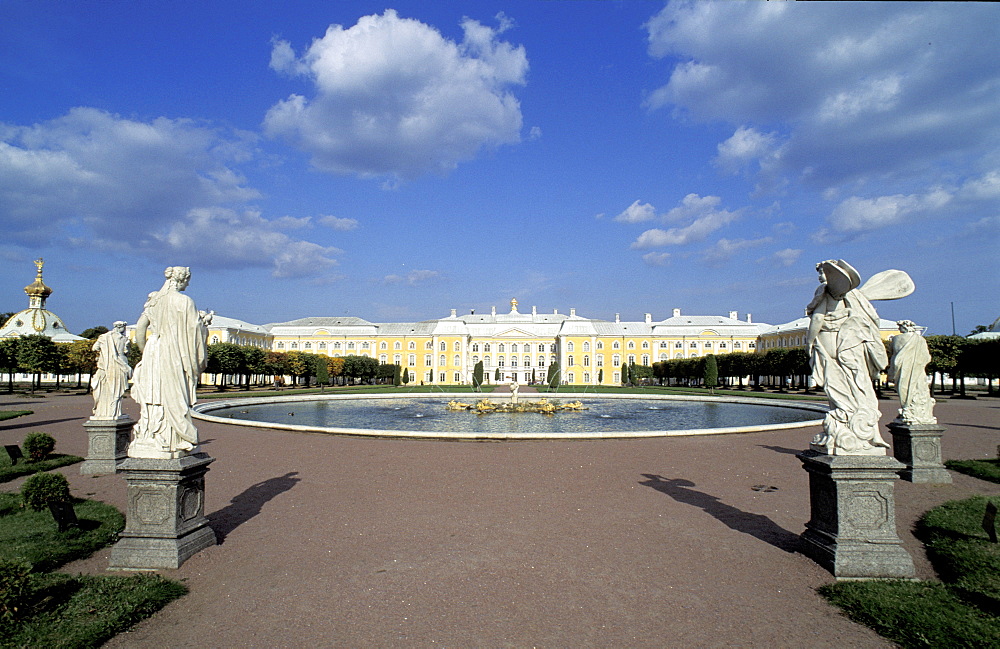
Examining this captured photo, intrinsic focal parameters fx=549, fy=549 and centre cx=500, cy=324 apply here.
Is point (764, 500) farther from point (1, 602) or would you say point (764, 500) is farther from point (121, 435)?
point (121, 435)

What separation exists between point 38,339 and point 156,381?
43.4 m

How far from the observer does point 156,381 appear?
5277 mm

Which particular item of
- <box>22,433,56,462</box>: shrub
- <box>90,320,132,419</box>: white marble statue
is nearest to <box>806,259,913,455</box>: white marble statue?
<box>90,320,132,419</box>: white marble statue

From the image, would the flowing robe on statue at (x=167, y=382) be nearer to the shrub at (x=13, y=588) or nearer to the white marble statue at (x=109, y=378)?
the shrub at (x=13, y=588)

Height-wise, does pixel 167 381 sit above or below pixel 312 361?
below

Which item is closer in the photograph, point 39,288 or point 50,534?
point 50,534

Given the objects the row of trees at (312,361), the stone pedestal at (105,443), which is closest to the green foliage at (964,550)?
the stone pedestal at (105,443)

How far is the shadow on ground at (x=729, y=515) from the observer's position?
5.91 metres

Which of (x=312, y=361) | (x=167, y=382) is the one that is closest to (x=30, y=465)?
(x=167, y=382)

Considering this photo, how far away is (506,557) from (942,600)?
3.55m

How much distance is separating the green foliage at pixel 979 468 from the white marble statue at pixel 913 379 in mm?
1081

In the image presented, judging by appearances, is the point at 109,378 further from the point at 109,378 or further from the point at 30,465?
the point at 30,465

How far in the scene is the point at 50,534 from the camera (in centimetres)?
575

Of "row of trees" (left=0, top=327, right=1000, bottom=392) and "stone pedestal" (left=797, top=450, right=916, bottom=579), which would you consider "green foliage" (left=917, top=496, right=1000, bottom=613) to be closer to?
"stone pedestal" (left=797, top=450, right=916, bottom=579)
